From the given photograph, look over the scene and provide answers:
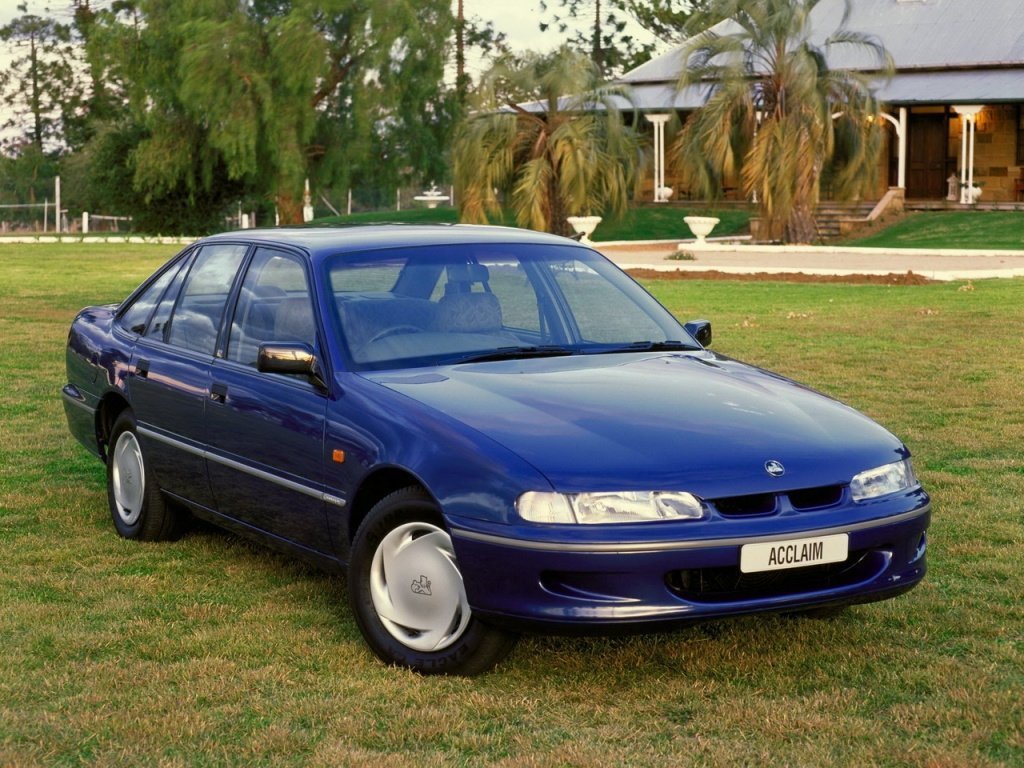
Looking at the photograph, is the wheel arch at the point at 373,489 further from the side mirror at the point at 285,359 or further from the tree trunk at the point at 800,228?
the tree trunk at the point at 800,228

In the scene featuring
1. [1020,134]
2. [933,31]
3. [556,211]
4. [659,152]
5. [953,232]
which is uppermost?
[933,31]

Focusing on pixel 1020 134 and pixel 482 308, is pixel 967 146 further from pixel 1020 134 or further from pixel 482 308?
pixel 482 308

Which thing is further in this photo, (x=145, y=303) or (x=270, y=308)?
(x=145, y=303)

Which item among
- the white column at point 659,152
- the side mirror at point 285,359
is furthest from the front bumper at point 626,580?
the white column at point 659,152

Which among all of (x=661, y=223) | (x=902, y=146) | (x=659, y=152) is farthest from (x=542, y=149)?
(x=659, y=152)

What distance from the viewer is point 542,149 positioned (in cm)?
3516

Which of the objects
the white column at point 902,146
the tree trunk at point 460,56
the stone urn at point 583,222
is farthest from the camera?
the tree trunk at point 460,56

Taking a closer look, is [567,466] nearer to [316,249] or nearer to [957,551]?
[316,249]

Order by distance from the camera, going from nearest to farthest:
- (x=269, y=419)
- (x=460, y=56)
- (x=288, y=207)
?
1. (x=269, y=419)
2. (x=288, y=207)
3. (x=460, y=56)

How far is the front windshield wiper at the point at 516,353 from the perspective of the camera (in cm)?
579

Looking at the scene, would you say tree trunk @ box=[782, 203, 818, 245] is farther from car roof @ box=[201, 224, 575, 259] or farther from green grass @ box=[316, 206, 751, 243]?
car roof @ box=[201, 224, 575, 259]

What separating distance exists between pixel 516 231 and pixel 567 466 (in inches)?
90.7

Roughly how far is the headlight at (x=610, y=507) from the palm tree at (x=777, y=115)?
28.4 metres

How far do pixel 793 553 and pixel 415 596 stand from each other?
124cm
